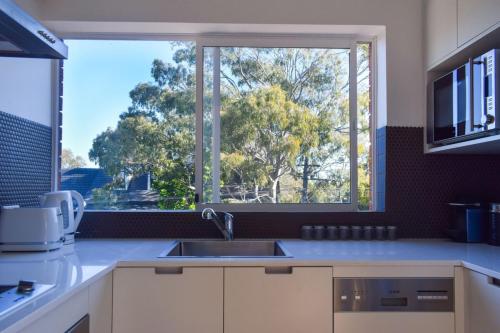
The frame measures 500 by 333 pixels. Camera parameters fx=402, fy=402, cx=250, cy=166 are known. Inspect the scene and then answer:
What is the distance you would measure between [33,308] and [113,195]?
5.13 feet

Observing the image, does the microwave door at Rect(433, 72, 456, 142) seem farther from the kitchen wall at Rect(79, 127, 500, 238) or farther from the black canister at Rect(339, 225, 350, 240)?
the black canister at Rect(339, 225, 350, 240)

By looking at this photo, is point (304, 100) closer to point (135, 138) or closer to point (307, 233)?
point (307, 233)

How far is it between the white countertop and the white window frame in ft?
0.95

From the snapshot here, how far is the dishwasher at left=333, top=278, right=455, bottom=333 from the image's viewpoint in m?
1.83

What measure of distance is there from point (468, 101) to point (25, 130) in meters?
2.33

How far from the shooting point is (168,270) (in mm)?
1856

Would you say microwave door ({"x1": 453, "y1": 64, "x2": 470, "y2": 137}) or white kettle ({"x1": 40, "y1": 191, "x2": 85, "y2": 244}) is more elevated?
microwave door ({"x1": 453, "y1": 64, "x2": 470, "y2": 137})

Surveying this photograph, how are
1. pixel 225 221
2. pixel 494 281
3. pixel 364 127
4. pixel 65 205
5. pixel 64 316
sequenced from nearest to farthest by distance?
pixel 64 316, pixel 494 281, pixel 65 205, pixel 225 221, pixel 364 127

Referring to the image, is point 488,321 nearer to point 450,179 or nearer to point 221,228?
point 450,179

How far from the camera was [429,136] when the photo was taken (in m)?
2.42

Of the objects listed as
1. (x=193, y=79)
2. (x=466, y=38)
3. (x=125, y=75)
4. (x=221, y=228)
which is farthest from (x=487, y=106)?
(x=125, y=75)

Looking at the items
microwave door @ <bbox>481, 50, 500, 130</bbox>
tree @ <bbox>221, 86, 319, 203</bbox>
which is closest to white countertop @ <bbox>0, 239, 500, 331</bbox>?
tree @ <bbox>221, 86, 319, 203</bbox>

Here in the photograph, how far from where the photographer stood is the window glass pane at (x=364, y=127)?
265 cm

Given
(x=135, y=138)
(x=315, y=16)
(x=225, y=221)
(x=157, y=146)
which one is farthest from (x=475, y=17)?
(x=135, y=138)
